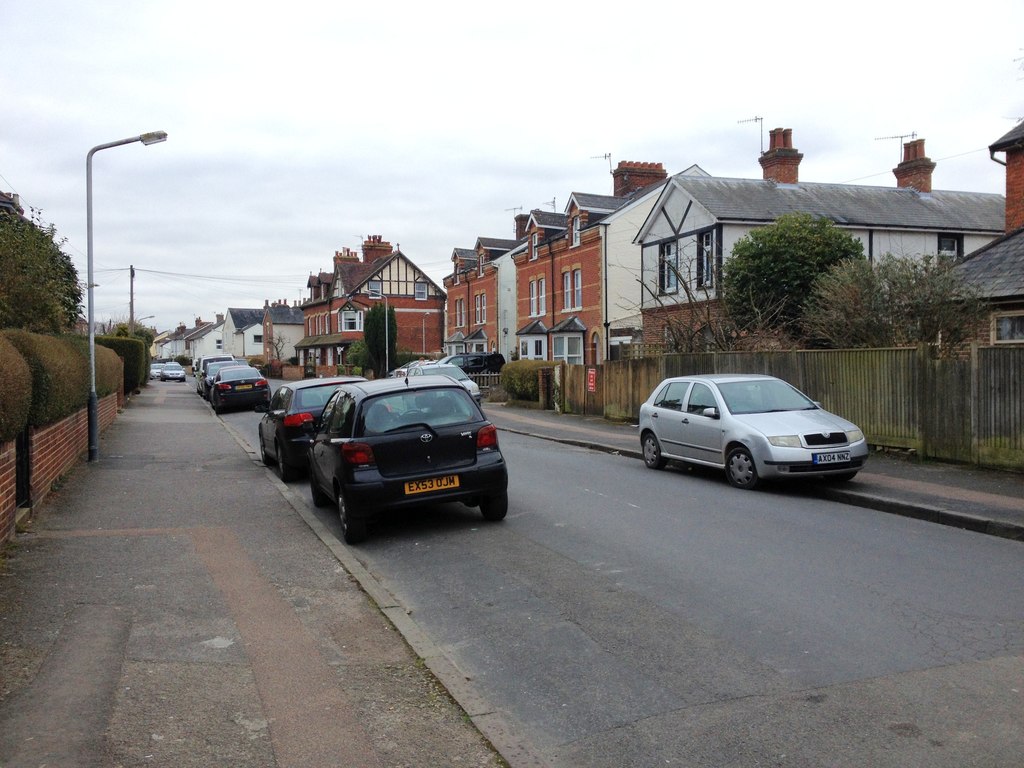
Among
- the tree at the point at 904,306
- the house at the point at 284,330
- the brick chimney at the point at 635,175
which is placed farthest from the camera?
the house at the point at 284,330

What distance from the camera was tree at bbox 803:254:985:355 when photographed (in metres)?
15.1

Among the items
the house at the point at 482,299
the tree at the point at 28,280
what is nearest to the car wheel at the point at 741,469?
the tree at the point at 28,280

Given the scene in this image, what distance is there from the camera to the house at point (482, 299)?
165 ft

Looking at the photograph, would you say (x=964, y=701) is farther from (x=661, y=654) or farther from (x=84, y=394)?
(x=84, y=394)

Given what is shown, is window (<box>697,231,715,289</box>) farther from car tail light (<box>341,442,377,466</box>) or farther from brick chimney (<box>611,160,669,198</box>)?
car tail light (<box>341,442,377,466</box>)

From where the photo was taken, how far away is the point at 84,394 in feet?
49.3

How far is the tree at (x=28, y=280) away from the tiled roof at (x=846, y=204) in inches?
770

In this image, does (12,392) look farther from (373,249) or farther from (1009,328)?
(373,249)

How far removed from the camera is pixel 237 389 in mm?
29547

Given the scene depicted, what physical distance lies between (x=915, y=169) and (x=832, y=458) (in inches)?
1116

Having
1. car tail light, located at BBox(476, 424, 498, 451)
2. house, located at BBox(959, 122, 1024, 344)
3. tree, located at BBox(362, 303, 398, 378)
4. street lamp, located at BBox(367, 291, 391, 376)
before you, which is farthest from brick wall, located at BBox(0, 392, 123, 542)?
tree, located at BBox(362, 303, 398, 378)

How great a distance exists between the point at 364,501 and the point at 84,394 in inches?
344

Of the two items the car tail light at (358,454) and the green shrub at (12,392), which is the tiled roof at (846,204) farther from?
the green shrub at (12,392)

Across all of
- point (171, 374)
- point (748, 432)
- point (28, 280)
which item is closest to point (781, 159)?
point (748, 432)
